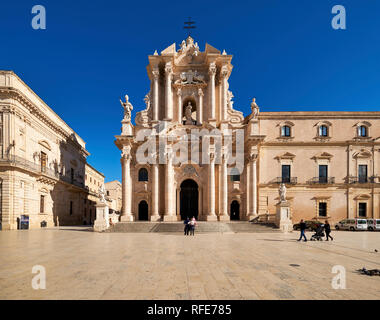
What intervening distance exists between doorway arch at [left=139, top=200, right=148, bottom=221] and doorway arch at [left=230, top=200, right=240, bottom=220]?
10.3 m

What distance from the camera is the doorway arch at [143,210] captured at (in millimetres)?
31219

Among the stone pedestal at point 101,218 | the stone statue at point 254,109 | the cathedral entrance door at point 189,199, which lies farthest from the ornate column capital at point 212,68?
the stone pedestal at point 101,218

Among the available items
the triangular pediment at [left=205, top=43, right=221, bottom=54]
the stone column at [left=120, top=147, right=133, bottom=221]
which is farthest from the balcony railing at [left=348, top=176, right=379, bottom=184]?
the stone column at [left=120, top=147, right=133, bottom=221]

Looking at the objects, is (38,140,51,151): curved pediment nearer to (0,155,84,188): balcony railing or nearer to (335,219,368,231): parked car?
(0,155,84,188): balcony railing

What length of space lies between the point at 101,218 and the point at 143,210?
8105 millimetres

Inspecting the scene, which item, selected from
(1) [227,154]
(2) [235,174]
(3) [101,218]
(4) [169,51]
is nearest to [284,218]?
(2) [235,174]

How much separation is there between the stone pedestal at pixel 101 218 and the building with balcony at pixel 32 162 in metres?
8.24

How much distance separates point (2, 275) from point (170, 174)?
22.0 metres

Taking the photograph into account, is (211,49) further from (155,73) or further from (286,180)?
(286,180)

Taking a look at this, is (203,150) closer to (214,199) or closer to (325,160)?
(214,199)

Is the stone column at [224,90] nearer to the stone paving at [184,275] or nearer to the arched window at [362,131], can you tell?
the arched window at [362,131]

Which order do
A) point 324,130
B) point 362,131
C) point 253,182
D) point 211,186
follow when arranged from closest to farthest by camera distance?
point 211,186 → point 253,182 → point 362,131 → point 324,130

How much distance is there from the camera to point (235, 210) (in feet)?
103

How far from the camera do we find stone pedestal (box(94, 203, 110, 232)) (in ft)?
76.5
